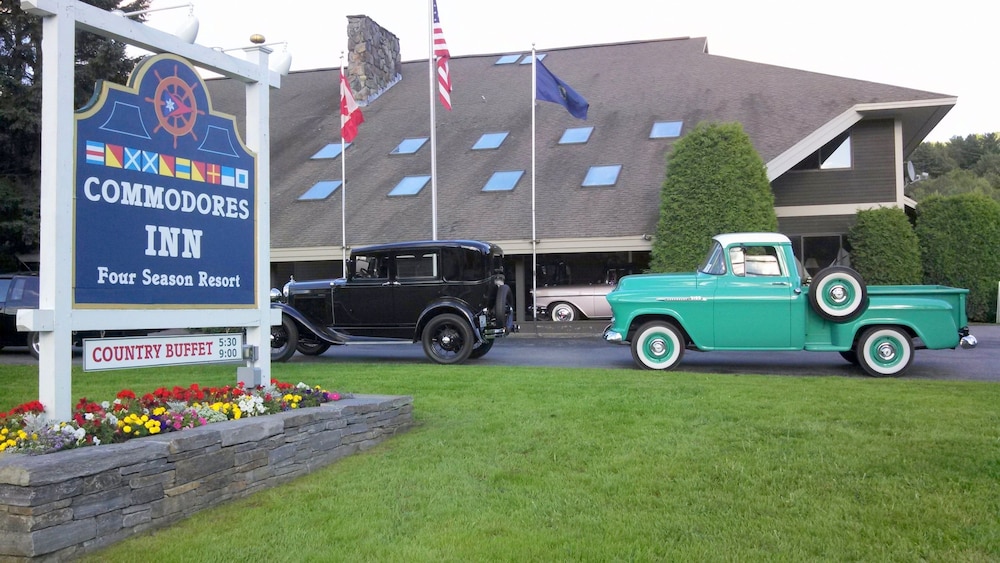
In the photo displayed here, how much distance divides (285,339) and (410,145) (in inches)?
481

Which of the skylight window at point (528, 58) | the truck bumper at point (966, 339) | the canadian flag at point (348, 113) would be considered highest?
the skylight window at point (528, 58)

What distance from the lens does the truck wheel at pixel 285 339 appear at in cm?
1359

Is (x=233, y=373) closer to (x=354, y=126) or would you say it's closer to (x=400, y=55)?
(x=354, y=126)

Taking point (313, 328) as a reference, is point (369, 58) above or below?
above

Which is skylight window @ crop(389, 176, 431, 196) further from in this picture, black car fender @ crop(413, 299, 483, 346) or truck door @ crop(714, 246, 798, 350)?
truck door @ crop(714, 246, 798, 350)

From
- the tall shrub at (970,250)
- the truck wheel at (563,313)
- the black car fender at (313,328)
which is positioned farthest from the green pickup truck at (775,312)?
the tall shrub at (970,250)

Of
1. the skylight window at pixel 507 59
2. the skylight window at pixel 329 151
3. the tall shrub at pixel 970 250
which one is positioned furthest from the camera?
the skylight window at pixel 507 59

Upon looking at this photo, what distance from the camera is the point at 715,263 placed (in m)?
11.7

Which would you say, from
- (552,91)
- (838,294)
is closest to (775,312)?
(838,294)

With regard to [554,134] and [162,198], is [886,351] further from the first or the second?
[554,134]

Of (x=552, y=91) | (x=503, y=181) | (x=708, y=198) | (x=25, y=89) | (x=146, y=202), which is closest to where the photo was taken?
(x=146, y=202)

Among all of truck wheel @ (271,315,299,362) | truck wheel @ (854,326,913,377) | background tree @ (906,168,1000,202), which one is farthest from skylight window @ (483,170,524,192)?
background tree @ (906,168,1000,202)

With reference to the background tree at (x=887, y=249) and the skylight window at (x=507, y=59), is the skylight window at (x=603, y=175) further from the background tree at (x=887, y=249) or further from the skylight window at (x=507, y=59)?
the skylight window at (x=507, y=59)

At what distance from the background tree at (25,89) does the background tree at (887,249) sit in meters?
19.3
